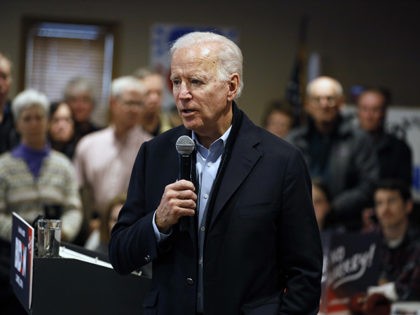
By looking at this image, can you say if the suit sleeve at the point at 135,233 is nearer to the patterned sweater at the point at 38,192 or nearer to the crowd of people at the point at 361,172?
the patterned sweater at the point at 38,192

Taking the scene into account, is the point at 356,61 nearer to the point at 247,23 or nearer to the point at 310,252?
the point at 247,23

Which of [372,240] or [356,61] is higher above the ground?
[356,61]

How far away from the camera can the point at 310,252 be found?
236 cm

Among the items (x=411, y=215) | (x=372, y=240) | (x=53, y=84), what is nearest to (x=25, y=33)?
(x=53, y=84)

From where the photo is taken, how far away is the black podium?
2535 millimetres

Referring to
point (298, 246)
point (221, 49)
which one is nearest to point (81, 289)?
point (298, 246)

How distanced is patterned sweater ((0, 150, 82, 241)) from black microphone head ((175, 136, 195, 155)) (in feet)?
8.12

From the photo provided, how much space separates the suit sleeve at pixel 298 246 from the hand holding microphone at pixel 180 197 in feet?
0.87

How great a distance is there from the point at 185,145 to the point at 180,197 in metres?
0.16

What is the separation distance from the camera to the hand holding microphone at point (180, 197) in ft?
7.17

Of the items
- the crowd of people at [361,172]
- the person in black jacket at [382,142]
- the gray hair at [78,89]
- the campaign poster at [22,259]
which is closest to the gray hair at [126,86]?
the gray hair at [78,89]

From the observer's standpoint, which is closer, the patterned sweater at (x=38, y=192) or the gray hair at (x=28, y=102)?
the patterned sweater at (x=38, y=192)

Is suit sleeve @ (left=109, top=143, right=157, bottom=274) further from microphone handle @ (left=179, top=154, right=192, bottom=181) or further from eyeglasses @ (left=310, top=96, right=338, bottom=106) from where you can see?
eyeglasses @ (left=310, top=96, right=338, bottom=106)

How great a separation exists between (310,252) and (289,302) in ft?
0.45
